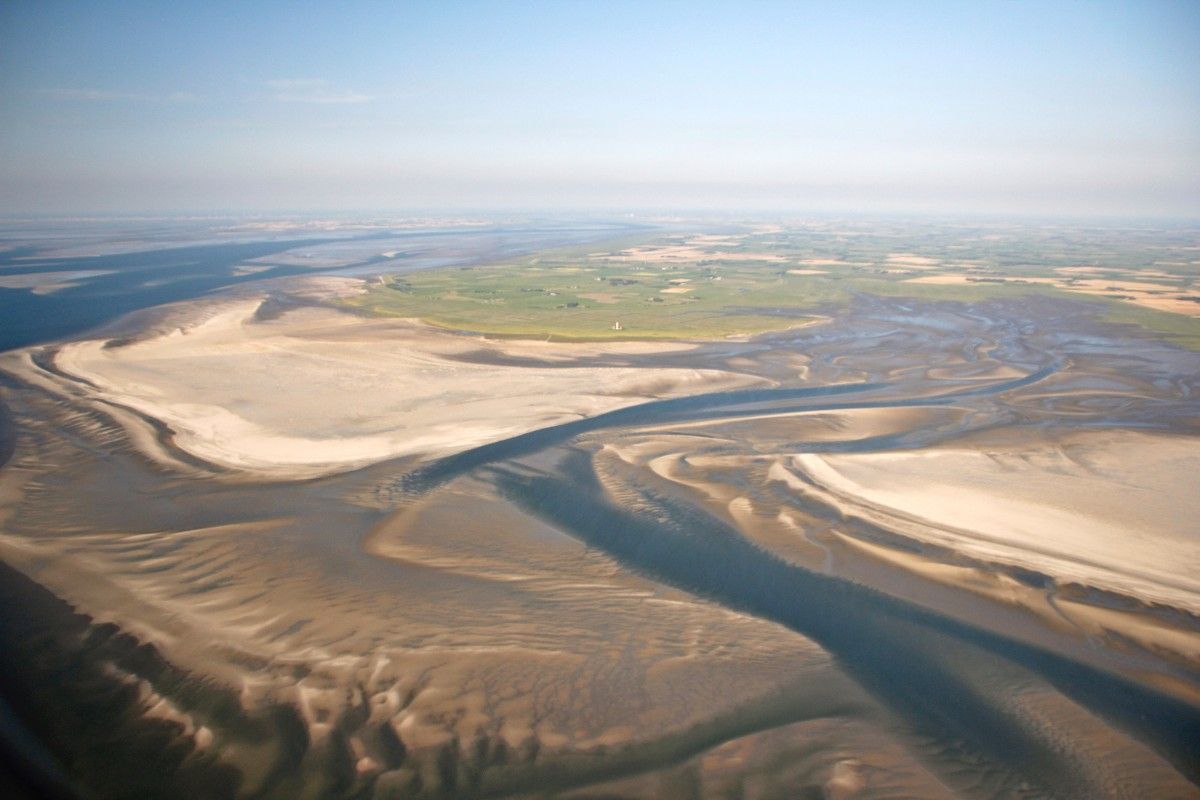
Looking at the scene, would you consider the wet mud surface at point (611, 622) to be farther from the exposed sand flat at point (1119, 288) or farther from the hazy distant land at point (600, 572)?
the exposed sand flat at point (1119, 288)

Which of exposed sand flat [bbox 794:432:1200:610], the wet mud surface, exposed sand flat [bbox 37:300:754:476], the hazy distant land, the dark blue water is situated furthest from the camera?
the dark blue water

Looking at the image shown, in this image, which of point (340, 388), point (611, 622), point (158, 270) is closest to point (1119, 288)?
point (340, 388)

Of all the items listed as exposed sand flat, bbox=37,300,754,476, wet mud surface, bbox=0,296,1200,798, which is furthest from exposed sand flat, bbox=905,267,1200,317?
exposed sand flat, bbox=37,300,754,476

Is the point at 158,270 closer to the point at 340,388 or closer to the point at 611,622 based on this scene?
the point at 340,388

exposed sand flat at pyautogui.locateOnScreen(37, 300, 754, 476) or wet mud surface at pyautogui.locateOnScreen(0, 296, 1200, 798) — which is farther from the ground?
exposed sand flat at pyautogui.locateOnScreen(37, 300, 754, 476)

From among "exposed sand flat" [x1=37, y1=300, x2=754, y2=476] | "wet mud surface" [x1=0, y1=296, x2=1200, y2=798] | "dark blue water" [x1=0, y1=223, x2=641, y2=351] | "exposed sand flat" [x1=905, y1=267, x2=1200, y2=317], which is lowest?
"wet mud surface" [x1=0, y1=296, x2=1200, y2=798]

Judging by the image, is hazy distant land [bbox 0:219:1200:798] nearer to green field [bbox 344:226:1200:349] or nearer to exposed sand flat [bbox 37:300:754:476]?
exposed sand flat [bbox 37:300:754:476]
